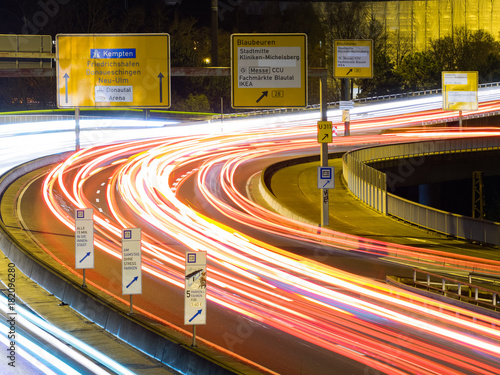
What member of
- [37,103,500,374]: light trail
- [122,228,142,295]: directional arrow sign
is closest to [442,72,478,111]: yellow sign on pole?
[37,103,500,374]: light trail

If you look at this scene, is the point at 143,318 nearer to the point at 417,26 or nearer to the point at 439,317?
the point at 439,317

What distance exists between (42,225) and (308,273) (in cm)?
1041

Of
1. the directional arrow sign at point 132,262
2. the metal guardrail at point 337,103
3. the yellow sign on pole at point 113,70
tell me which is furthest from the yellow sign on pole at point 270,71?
the metal guardrail at point 337,103

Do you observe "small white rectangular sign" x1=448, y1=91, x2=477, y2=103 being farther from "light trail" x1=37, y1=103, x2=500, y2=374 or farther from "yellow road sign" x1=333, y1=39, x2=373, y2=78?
"light trail" x1=37, y1=103, x2=500, y2=374

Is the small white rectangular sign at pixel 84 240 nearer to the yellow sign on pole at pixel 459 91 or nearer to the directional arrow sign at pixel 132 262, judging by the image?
the directional arrow sign at pixel 132 262

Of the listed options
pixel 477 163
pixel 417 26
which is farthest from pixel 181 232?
pixel 417 26

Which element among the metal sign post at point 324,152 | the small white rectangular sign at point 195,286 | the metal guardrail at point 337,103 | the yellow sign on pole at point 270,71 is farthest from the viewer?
the metal guardrail at point 337,103

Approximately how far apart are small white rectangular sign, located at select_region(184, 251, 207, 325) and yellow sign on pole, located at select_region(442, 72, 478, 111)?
4440 cm

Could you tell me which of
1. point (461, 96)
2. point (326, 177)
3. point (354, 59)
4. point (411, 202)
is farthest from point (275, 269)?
point (461, 96)

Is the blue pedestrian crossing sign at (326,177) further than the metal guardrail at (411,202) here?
No

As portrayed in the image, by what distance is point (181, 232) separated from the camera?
24453 mm

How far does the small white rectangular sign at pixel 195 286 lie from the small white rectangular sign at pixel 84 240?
15.1ft

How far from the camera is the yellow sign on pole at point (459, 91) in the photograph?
176 ft

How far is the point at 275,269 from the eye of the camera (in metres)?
19.5
